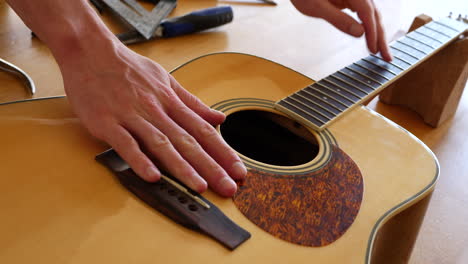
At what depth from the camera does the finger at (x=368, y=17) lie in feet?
2.79

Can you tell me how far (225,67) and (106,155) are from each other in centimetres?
30

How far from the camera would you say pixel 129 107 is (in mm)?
597

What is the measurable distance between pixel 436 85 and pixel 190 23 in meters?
0.54

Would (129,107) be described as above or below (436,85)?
above

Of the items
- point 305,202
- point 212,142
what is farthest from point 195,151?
point 305,202

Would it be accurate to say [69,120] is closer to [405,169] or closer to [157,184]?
[157,184]

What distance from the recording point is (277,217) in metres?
0.54

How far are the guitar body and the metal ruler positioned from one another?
1.00 feet

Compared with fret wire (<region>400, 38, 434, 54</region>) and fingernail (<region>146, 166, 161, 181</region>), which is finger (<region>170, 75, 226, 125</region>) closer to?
fingernail (<region>146, 166, 161, 181</region>)

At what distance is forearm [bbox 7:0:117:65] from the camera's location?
1.96 feet

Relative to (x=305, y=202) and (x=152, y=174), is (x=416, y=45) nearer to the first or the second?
(x=305, y=202)

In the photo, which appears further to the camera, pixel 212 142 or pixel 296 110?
pixel 296 110

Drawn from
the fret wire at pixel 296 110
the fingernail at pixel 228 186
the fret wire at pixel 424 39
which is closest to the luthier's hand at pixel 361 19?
the fret wire at pixel 424 39

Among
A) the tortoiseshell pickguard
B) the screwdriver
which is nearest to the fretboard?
the tortoiseshell pickguard
